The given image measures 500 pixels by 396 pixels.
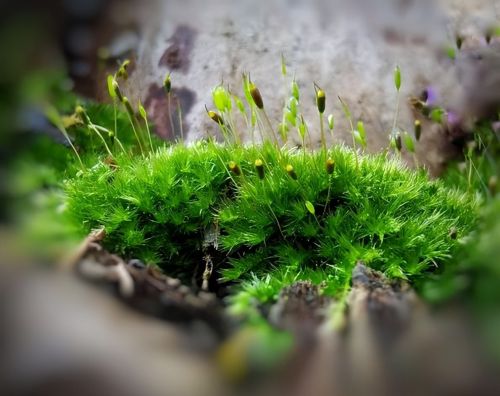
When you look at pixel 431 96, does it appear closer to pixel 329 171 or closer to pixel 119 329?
pixel 329 171

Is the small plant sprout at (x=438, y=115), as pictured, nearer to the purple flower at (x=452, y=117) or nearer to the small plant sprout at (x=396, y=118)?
the purple flower at (x=452, y=117)

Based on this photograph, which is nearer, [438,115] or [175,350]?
[175,350]

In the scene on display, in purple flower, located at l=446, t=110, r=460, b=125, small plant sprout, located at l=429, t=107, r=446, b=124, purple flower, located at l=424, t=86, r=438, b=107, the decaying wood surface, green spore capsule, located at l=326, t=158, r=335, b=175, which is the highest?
purple flower, located at l=424, t=86, r=438, b=107

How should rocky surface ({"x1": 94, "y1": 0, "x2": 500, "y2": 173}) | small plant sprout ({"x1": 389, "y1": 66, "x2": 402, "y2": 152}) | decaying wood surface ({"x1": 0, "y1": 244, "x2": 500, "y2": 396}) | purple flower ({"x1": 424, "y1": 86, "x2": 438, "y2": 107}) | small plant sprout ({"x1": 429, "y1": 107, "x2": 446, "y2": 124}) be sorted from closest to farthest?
decaying wood surface ({"x1": 0, "y1": 244, "x2": 500, "y2": 396}), small plant sprout ({"x1": 389, "y1": 66, "x2": 402, "y2": 152}), rocky surface ({"x1": 94, "y1": 0, "x2": 500, "y2": 173}), small plant sprout ({"x1": 429, "y1": 107, "x2": 446, "y2": 124}), purple flower ({"x1": 424, "y1": 86, "x2": 438, "y2": 107})

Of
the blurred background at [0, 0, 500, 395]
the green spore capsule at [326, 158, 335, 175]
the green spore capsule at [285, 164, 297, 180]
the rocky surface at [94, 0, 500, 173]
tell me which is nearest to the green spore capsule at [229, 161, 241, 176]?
the green spore capsule at [285, 164, 297, 180]

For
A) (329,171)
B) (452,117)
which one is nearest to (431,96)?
(452,117)

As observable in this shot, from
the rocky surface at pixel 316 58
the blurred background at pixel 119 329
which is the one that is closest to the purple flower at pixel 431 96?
the rocky surface at pixel 316 58

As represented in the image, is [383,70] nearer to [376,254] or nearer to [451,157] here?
[451,157]

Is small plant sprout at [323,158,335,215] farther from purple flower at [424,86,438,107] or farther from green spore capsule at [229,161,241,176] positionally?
purple flower at [424,86,438,107]
